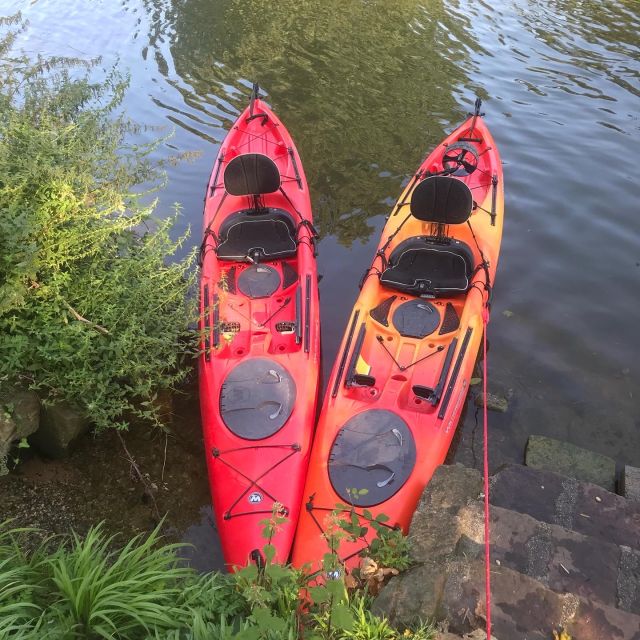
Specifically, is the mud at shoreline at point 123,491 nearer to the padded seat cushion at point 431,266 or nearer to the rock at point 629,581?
the padded seat cushion at point 431,266

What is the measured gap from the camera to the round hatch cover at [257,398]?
4.77m

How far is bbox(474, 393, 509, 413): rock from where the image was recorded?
5.60 m

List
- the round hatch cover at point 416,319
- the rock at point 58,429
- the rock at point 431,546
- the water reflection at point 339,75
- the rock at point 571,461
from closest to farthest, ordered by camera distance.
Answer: the rock at point 431,546 → the rock at point 58,429 → the rock at point 571,461 → the round hatch cover at point 416,319 → the water reflection at point 339,75

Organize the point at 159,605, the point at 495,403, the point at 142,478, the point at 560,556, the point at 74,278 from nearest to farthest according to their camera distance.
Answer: the point at 159,605 < the point at 560,556 < the point at 74,278 < the point at 142,478 < the point at 495,403

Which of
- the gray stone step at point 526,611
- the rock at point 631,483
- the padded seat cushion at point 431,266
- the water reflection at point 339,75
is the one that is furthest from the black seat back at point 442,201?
the gray stone step at point 526,611

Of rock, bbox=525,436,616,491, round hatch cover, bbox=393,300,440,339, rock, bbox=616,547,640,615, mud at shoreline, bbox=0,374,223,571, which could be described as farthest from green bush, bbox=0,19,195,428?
rock, bbox=616,547,640,615

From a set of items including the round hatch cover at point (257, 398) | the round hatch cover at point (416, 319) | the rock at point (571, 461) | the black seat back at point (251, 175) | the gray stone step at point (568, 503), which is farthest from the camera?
the black seat back at point (251, 175)

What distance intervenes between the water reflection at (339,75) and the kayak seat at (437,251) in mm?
1966

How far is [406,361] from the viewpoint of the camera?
205 inches

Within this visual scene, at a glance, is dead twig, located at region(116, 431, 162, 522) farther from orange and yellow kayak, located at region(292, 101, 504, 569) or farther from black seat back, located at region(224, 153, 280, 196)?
black seat back, located at region(224, 153, 280, 196)

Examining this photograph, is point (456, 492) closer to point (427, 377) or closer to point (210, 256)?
point (427, 377)

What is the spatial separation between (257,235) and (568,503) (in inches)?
161

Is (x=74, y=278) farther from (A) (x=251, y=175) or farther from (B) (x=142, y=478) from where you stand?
(A) (x=251, y=175)

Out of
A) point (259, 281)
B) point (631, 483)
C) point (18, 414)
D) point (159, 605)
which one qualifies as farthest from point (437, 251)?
point (159, 605)
